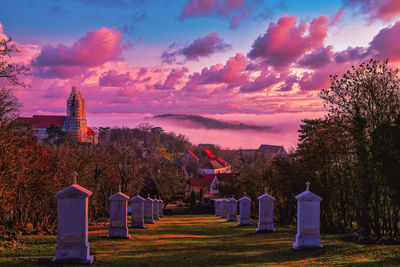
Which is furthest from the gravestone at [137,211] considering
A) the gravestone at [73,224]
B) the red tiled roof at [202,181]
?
the red tiled roof at [202,181]

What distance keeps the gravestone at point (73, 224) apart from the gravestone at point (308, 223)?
7030mm

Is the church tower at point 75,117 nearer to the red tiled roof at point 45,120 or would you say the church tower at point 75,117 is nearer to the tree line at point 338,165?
the red tiled roof at point 45,120

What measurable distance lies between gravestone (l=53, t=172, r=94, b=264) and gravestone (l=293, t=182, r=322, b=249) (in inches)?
277

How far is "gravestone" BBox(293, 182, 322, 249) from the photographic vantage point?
12.3 m

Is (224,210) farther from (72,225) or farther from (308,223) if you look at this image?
(72,225)

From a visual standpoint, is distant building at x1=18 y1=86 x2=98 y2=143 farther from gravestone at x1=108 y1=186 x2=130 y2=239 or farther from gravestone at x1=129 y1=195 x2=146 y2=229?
gravestone at x1=108 y1=186 x2=130 y2=239

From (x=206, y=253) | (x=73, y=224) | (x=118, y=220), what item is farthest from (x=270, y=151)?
(x=73, y=224)

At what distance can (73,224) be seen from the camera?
33.7 feet

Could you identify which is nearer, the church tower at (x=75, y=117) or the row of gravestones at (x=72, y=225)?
the row of gravestones at (x=72, y=225)

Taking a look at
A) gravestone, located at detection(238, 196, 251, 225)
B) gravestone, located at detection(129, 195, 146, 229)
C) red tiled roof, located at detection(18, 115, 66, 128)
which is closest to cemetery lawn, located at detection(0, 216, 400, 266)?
gravestone, located at detection(129, 195, 146, 229)

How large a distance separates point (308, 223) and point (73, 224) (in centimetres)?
791

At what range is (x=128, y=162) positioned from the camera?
36656 millimetres

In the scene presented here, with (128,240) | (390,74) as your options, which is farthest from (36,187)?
(390,74)

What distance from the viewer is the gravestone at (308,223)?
12.3 metres
